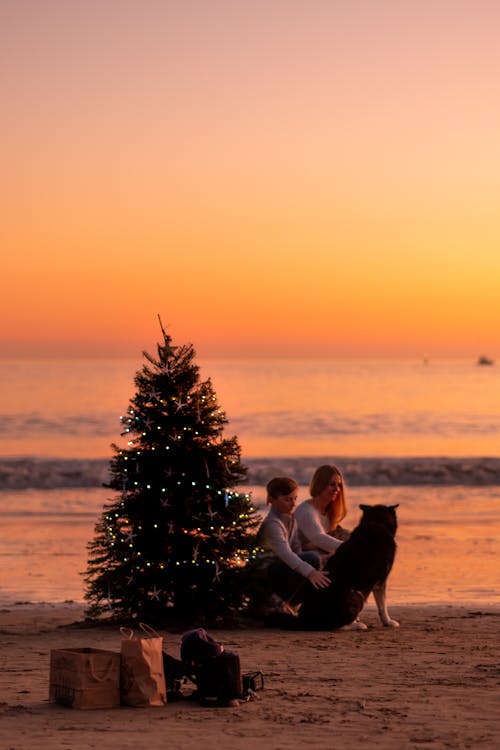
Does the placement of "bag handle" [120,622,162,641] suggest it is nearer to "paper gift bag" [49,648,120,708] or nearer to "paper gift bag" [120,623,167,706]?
"paper gift bag" [120,623,167,706]

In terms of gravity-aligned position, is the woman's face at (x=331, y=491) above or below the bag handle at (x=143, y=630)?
above

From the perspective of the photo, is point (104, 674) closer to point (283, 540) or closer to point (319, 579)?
point (319, 579)

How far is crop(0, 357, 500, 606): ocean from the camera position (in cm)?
1348

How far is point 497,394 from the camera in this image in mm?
82500

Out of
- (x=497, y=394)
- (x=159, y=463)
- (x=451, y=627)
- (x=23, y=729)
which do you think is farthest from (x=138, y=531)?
(x=497, y=394)

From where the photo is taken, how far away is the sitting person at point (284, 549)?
32.5 feet

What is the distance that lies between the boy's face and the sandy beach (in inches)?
39.3

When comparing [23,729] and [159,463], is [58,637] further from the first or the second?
[23,729]

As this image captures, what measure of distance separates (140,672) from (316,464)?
27.8m

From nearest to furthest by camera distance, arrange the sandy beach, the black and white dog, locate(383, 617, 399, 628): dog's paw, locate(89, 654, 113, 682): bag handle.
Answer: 1. the sandy beach
2. locate(89, 654, 113, 682): bag handle
3. the black and white dog
4. locate(383, 617, 399, 628): dog's paw

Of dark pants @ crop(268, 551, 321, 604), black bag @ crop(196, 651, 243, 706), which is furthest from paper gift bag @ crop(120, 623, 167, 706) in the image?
dark pants @ crop(268, 551, 321, 604)

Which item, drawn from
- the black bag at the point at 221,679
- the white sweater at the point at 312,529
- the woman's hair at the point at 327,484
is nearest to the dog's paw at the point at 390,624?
the white sweater at the point at 312,529

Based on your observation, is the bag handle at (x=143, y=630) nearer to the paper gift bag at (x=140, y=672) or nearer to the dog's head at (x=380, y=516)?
the paper gift bag at (x=140, y=672)

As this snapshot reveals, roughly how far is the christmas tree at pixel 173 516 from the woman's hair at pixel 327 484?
0.57 meters
